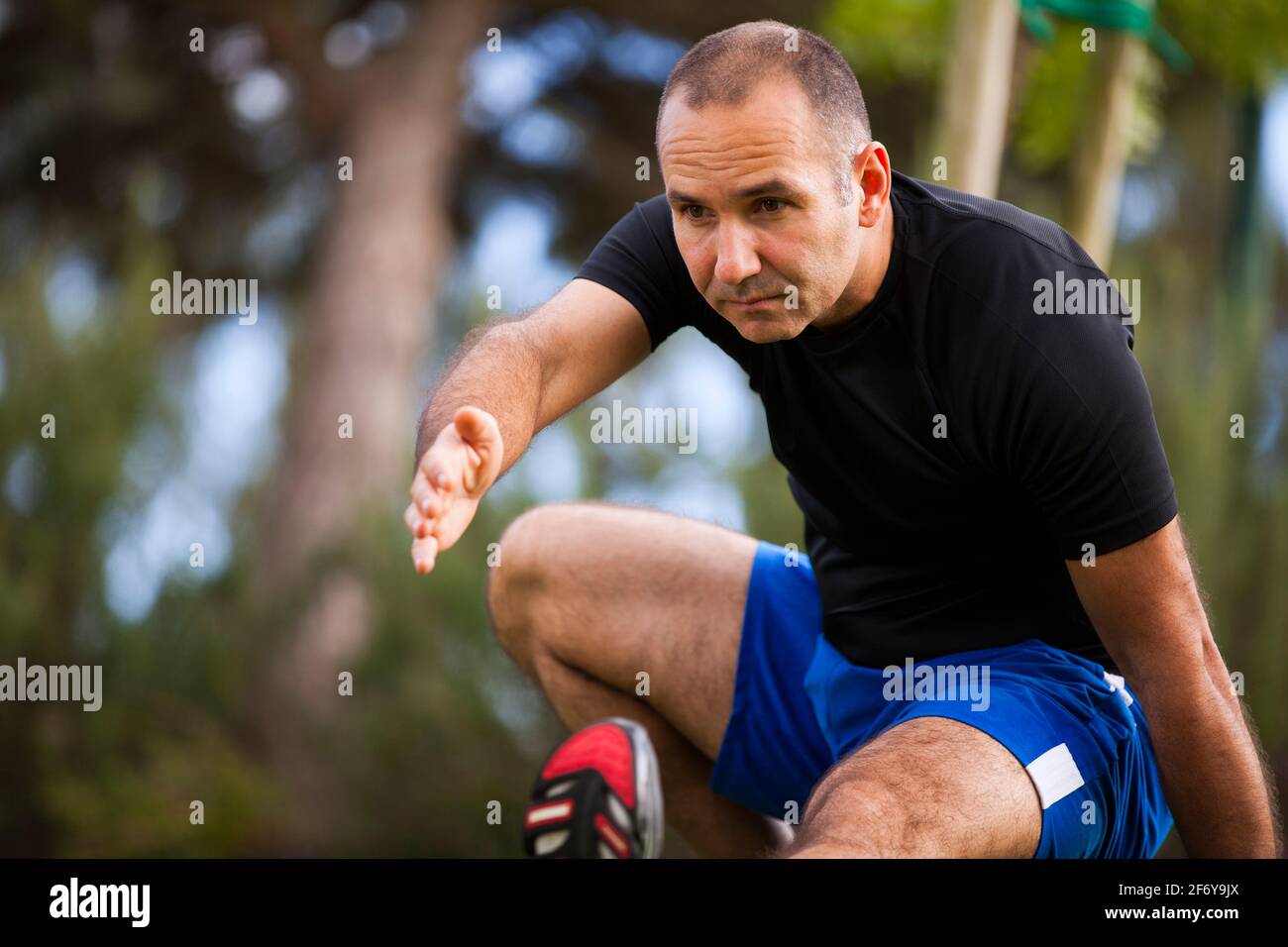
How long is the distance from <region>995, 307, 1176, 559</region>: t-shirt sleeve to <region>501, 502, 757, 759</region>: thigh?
2.78ft

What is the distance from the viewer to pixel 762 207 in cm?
221

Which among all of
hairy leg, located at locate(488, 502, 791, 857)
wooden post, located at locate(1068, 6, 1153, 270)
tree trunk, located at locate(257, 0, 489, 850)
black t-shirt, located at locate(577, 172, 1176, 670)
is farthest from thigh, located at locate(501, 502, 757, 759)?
tree trunk, located at locate(257, 0, 489, 850)

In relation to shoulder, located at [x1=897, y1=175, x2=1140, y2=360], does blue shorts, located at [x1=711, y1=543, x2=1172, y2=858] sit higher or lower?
lower

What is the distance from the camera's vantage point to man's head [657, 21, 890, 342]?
2.17m

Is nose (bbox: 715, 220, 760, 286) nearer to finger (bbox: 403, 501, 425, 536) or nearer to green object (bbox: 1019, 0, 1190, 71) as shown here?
finger (bbox: 403, 501, 425, 536)

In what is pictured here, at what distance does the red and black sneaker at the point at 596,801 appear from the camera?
194 cm

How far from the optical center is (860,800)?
206 cm

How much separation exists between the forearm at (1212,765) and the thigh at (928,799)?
286 millimetres

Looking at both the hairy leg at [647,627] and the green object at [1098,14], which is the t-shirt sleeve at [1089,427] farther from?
the green object at [1098,14]

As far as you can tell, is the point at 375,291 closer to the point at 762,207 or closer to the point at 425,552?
the point at 762,207

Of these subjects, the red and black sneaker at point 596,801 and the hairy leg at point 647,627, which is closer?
the red and black sneaker at point 596,801

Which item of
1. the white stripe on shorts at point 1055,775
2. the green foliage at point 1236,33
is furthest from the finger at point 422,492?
the green foliage at point 1236,33
